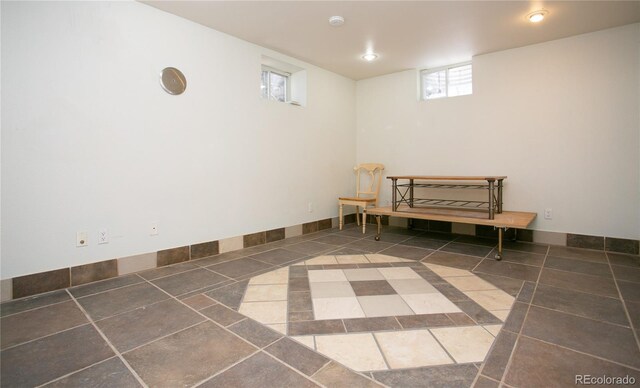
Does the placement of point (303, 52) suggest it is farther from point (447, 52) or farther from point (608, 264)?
point (608, 264)

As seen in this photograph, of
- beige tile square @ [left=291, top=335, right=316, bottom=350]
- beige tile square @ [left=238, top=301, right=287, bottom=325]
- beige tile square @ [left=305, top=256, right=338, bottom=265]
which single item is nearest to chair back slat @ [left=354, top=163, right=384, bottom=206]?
beige tile square @ [left=305, top=256, right=338, bottom=265]

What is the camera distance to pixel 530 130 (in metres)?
3.41

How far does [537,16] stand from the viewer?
2701 mm

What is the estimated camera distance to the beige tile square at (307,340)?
1417 millimetres

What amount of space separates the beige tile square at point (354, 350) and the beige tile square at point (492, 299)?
2.76ft

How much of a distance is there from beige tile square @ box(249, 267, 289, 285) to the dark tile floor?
0.07 m

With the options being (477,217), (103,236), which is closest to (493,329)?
(477,217)

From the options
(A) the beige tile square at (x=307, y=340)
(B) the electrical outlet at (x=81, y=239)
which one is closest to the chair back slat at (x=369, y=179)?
(A) the beige tile square at (x=307, y=340)

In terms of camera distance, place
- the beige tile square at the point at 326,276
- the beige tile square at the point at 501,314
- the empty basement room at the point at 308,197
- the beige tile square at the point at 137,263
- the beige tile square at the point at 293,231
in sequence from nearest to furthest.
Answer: the empty basement room at the point at 308,197 < the beige tile square at the point at 501,314 < the beige tile square at the point at 326,276 < the beige tile square at the point at 137,263 < the beige tile square at the point at 293,231

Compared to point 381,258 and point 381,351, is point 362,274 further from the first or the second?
point 381,351

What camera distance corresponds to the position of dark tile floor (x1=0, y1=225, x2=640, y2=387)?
1.19 m

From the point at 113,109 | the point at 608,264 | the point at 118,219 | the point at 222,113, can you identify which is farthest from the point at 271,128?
the point at 608,264

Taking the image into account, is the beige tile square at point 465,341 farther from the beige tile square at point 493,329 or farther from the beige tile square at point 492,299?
the beige tile square at point 492,299

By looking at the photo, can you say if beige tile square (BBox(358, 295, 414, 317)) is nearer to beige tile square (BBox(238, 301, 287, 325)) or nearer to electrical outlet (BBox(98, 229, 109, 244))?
beige tile square (BBox(238, 301, 287, 325))
